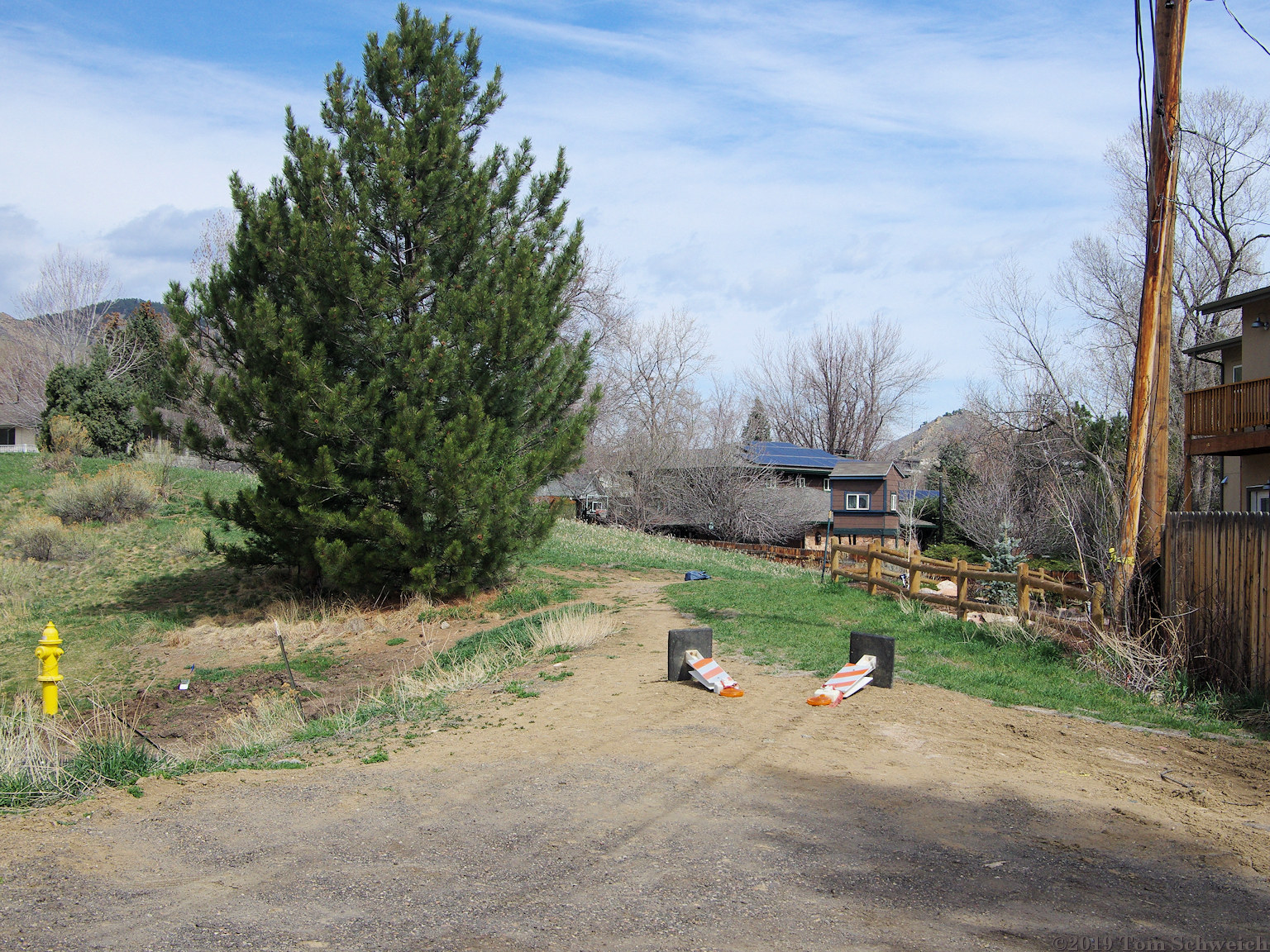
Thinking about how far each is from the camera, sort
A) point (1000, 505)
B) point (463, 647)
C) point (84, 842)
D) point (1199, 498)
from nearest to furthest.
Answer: point (84, 842)
point (463, 647)
point (1199, 498)
point (1000, 505)

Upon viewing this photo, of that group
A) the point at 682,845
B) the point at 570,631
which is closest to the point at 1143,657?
the point at 570,631

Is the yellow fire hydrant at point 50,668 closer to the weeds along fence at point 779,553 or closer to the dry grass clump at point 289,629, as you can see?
the dry grass clump at point 289,629

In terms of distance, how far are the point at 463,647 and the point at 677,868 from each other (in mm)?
9200

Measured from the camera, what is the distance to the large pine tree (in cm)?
1450

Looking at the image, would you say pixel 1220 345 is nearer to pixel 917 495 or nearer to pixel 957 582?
pixel 957 582

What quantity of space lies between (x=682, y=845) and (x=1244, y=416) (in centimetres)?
2065

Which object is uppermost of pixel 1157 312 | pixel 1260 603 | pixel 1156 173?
pixel 1156 173

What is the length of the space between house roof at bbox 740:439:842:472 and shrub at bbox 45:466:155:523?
26.1 metres

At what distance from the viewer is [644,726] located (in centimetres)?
821

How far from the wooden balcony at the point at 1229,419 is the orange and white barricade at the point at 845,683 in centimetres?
1571

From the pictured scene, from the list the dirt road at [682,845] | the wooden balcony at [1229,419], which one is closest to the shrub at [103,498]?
the dirt road at [682,845]

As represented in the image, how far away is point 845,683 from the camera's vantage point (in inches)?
359

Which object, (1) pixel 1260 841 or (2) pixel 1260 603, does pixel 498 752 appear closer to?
(1) pixel 1260 841

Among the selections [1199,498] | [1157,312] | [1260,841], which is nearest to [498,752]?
[1260,841]
